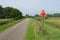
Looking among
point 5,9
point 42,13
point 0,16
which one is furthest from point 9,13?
point 42,13

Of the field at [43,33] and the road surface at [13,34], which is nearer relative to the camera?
the field at [43,33]

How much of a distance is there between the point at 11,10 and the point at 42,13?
13290 centimetres

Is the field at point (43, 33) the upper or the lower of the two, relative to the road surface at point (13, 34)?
upper

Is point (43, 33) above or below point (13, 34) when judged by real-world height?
above

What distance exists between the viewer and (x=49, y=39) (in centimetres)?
1148

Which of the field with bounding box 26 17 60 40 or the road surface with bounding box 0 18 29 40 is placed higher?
the field with bounding box 26 17 60 40

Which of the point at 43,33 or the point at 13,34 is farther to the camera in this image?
the point at 13,34

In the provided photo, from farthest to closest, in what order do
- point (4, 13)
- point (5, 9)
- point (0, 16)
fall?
1. point (5, 9)
2. point (4, 13)
3. point (0, 16)

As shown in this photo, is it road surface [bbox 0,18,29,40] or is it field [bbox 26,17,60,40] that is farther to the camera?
road surface [bbox 0,18,29,40]

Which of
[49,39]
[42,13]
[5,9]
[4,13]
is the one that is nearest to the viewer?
[49,39]

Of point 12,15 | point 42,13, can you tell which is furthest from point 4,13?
point 42,13

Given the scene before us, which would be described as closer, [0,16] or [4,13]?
[0,16]

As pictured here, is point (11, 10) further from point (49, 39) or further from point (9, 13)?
point (49, 39)

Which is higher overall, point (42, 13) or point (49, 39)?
point (42, 13)
